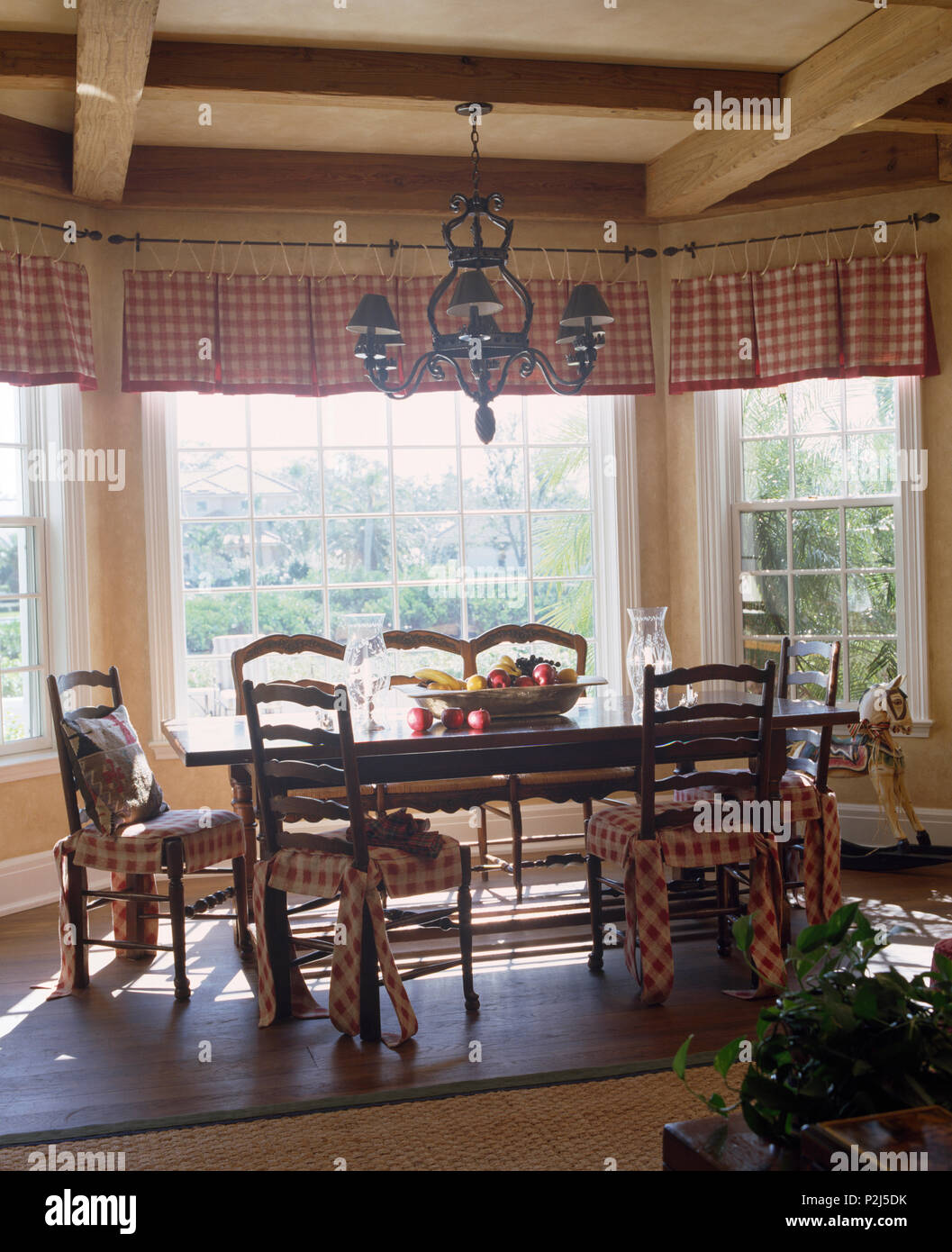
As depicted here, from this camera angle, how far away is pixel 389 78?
3760mm

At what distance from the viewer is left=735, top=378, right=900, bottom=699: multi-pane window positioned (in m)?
4.92

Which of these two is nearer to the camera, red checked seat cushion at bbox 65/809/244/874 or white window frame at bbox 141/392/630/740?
red checked seat cushion at bbox 65/809/244/874

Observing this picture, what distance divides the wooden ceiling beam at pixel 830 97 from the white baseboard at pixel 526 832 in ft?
8.44

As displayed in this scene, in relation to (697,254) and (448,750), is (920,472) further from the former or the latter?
(448,750)

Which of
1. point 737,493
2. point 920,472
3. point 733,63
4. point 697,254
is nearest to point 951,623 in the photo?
point 920,472

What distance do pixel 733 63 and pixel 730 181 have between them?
0.57 m

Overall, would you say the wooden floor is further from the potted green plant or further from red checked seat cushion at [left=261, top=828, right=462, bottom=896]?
the potted green plant

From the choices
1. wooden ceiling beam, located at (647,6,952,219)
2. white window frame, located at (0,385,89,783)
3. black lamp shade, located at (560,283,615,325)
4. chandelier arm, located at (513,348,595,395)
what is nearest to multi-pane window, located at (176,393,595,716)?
white window frame, located at (0,385,89,783)

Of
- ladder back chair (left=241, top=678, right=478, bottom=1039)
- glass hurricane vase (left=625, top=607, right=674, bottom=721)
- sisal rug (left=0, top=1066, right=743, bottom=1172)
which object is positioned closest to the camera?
sisal rug (left=0, top=1066, right=743, bottom=1172)

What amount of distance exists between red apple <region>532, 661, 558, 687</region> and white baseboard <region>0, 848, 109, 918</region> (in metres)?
1.83

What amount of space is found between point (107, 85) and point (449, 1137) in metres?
3.00

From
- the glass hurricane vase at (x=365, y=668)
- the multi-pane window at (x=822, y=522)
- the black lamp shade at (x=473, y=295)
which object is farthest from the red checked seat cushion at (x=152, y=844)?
the multi-pane window at (x=822, y=522)

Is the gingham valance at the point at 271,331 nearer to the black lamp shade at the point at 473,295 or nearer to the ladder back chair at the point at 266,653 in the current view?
the ladder back chair at the point at 266,653

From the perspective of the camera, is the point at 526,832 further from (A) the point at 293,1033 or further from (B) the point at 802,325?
(B) the point at 802,325
